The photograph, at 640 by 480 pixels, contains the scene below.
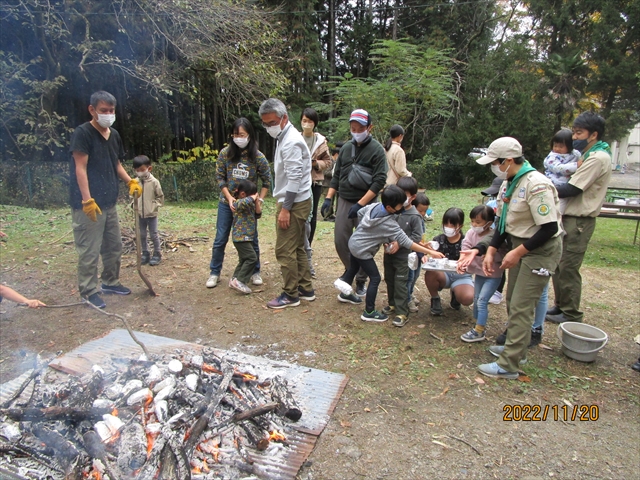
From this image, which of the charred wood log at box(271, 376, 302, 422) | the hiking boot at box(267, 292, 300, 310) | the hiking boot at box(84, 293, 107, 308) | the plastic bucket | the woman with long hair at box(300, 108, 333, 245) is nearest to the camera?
the charred wood log at box(271, 376, 302, 422)

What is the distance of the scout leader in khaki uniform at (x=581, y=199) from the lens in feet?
→ 12.3

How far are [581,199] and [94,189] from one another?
4.62 meters

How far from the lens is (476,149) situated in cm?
1945

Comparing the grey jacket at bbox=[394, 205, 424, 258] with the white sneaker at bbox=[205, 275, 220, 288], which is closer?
the grey jacket at bbox=[394, 205, 424, 258]

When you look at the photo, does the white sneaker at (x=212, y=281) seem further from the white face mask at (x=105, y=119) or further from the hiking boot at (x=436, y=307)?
the hiking boot at (x=436, y=307)

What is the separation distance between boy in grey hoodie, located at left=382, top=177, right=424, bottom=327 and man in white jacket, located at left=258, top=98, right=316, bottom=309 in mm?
897

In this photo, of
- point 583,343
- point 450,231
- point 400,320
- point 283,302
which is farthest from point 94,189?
point 583,343

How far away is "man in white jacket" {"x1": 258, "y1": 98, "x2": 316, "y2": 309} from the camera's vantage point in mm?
3943

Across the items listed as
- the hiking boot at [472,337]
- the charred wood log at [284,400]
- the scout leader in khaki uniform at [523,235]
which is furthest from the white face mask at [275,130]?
the hiking boot at [472,337]

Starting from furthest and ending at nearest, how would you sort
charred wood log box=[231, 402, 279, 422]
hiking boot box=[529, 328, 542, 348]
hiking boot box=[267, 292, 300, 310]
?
hiking boot box=[267, 292, 300, 310], hiking boot box=[529, 328, 542, 348], charred wood log box=[231, 402, 279, 422]

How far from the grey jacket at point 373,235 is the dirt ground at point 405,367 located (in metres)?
0.73

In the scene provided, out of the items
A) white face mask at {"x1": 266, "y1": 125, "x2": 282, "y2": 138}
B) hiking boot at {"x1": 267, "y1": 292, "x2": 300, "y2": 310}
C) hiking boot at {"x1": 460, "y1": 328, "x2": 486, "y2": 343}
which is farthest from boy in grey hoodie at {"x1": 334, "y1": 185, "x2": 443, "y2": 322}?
white face mask at {"x1": 266, "y1": 125, "x2": 282, "y2": 138}

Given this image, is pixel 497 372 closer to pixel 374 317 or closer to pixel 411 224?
pixel 374 317

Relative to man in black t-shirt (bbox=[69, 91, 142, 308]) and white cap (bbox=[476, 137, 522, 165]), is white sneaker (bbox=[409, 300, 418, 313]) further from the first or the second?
man in black t-shirt (bbox=[69, 91, 142, 308])
